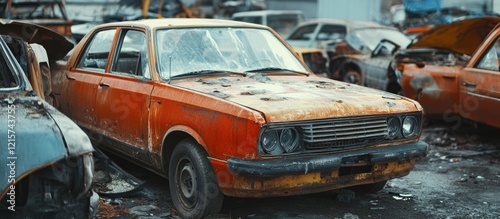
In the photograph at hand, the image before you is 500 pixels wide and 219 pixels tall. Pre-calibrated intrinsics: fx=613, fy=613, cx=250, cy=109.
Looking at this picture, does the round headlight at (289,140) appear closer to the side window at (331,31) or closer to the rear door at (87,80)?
the rear door at (87,80)

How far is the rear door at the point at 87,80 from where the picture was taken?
5.69 meters

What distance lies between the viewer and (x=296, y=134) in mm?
4191

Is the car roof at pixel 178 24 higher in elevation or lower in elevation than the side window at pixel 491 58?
higher

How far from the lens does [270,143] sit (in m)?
4.16

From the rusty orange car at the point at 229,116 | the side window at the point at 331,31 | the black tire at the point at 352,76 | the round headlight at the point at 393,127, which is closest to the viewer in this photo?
the rusty orange car at the point at 229,116

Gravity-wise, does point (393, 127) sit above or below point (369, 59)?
above

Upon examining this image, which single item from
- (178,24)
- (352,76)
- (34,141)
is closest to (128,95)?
(178,24)

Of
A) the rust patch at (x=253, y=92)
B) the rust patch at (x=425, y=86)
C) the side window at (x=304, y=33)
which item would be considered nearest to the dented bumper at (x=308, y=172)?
the rust patch at (x=253, y=92)

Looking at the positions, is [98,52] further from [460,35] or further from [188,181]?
[460,35]

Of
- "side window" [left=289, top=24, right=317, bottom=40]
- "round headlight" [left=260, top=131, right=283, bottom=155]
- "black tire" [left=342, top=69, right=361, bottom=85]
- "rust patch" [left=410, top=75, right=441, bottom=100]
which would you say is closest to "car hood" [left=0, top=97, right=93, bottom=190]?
"round headlight" [left=260, top=131, right=283, bottom=155]

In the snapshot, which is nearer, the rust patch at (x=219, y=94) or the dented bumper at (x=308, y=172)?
the dented bumper at (x=308, y=172)

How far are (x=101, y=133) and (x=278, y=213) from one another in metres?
1.86

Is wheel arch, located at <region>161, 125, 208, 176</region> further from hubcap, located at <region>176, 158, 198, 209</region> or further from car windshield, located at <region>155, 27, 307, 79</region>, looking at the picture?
car windshield, located at <region>155, 27, 307, 79</region>

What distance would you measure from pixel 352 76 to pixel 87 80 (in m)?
6.27
